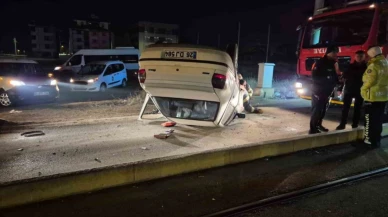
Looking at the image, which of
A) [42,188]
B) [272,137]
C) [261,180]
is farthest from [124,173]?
[272,137]

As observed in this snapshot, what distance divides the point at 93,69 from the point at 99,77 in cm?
97

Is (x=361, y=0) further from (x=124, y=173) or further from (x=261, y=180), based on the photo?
(x=124, y=173)

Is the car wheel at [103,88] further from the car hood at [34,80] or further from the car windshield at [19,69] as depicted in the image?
the car hood at [34,80]

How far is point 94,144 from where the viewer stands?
20.5 ft

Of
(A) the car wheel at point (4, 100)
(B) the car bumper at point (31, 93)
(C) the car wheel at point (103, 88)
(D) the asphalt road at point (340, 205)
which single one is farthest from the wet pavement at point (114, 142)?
(C) the car wheel at point (103, 88)

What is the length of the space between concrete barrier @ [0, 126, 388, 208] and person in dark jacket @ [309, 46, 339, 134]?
965mm

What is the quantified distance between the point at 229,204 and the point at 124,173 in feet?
4.59

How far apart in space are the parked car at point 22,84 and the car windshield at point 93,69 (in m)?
4.86

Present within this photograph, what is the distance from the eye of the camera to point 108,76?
1719 cm

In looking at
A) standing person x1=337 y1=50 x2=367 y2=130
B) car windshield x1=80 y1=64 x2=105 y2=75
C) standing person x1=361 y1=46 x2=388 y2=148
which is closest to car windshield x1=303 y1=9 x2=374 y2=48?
standing person x1=337 y1=50 x2=367 y2=130

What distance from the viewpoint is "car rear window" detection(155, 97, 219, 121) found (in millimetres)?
6898

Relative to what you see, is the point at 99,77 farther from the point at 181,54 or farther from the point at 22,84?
the point at 181,54

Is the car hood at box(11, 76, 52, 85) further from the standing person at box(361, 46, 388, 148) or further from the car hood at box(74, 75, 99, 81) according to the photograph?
the standing person at box(361, 46, 388, 148)

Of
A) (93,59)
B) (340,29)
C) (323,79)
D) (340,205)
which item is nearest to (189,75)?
(323,79)
